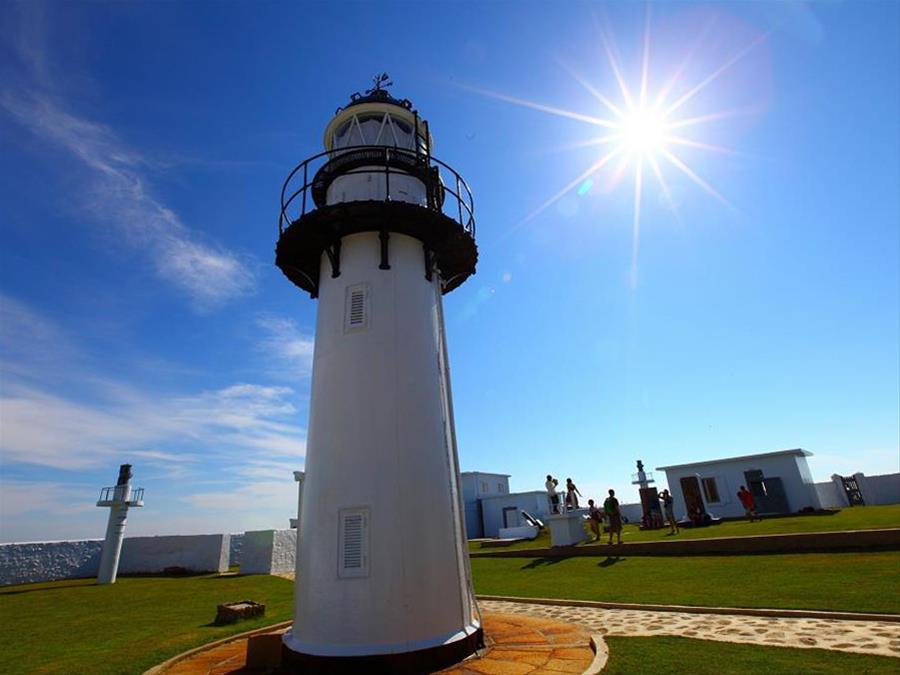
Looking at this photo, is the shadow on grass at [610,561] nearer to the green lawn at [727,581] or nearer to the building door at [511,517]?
the green lawn at [727,581]

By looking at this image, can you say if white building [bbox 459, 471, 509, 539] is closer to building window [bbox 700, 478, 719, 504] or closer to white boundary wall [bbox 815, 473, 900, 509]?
building window [bbox 700, 478, 719, 504]

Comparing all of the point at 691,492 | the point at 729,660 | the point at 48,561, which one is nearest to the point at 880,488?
the point at 691,492

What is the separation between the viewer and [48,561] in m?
24.1

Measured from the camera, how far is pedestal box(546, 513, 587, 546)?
57.8ft

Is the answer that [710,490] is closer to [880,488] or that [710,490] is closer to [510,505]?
[880,488]

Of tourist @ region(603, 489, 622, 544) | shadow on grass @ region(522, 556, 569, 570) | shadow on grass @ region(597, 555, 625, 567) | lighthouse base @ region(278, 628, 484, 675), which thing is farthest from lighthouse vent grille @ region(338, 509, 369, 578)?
tourist @ region(603, 489, 622, 544)

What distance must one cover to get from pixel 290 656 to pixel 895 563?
12.1 m

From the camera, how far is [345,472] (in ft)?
22.4

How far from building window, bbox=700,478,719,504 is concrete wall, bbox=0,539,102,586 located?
3563 cm

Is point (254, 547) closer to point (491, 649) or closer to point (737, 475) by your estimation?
point (491, 649)

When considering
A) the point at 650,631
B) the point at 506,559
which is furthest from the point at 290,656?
the point at 506,559

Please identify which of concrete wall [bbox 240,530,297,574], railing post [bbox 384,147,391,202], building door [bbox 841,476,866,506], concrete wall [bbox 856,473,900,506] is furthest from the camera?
building door [bbox 841,476,866,506]

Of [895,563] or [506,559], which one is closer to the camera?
[895,563]

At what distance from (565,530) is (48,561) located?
26.7 meters
